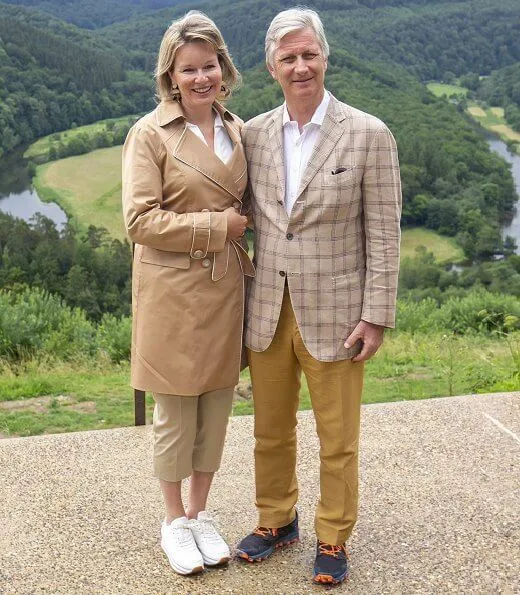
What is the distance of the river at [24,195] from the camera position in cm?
5681

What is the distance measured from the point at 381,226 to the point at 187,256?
0.60 m

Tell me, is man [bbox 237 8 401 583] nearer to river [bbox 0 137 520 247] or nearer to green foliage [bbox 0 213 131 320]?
green foliage [bbox 0 213 131 320]

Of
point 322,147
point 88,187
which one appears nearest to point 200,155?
point 322,147

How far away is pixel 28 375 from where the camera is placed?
592cm

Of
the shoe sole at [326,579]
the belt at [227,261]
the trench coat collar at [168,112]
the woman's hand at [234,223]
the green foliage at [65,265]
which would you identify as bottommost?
the green foliage at [65,265]

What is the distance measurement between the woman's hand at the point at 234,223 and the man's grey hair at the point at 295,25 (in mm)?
490

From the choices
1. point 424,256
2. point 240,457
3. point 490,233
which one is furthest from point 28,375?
point 490,233

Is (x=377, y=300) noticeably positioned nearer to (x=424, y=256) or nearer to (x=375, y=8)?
(x=424, y=256)

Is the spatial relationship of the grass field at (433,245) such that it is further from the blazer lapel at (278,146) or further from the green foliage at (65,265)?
the blazer lapel at (278,146)

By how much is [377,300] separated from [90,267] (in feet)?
116

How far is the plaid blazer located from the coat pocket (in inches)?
10.1

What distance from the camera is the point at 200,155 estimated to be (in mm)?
2588

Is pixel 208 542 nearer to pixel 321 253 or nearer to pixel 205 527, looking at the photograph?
pixel 205 527

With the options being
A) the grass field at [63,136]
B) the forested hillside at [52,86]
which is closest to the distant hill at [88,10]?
the forested hillside at [52,86]
